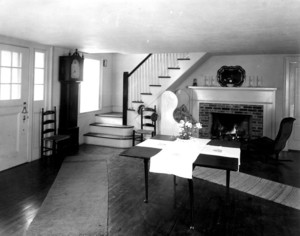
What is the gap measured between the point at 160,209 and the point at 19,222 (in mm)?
1586

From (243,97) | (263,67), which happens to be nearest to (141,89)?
(243,97)

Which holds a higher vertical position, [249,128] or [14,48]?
[14,48]

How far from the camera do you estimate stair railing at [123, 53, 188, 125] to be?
24.5 ft

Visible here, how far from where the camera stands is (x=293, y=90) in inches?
272

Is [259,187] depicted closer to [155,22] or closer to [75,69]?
[155,22]

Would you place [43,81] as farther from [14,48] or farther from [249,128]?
[249,128]

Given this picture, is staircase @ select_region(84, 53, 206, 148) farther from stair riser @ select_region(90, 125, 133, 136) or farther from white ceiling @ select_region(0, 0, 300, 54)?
white ceiling @ select_region(0, 0, 300, 54)

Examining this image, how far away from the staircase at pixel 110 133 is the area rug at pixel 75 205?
1.68 m

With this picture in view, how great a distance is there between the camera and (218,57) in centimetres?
747

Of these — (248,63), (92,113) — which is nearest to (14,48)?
(92,113)

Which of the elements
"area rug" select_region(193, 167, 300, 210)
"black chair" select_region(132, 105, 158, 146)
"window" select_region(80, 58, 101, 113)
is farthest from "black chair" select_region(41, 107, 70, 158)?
"area rug" select_region(193, 167, 300, 210)

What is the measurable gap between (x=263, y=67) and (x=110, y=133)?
408 centimetres

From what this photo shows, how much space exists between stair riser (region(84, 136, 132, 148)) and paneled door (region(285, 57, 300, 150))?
3866mm

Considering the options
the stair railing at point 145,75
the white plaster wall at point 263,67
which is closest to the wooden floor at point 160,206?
the white plaster wall at point 263,67
